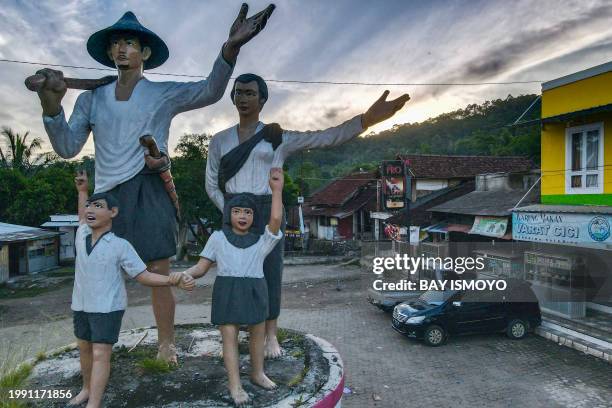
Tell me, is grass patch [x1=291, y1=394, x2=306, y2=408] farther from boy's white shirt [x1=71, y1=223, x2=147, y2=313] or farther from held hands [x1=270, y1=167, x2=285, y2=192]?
held hands [x1=270, y1=167, x2=285, y2=192]

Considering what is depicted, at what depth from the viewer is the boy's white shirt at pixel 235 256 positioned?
3199 millimetres

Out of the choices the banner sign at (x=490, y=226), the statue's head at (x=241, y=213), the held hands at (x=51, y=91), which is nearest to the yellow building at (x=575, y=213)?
the banner sign at (x=490, y=226)

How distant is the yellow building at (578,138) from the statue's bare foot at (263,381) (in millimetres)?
9517

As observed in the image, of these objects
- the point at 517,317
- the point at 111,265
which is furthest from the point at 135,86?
the point at 517,317

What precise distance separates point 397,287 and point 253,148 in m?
11.0

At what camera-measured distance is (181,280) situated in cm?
297

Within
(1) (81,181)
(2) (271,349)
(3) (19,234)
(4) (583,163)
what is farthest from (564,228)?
(3) (19,234)

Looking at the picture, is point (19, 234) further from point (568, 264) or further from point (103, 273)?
point (568, 264)

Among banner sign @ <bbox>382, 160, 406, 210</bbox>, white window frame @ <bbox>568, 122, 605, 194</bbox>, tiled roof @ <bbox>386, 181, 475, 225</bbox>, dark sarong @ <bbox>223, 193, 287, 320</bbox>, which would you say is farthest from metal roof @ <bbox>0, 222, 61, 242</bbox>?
white window frame @ <bbox>568, 122, 605, 194</bbox>

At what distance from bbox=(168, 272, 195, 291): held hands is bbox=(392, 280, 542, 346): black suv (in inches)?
312

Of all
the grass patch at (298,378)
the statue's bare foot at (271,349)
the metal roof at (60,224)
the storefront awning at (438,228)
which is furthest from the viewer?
the metal roof at (60,224)

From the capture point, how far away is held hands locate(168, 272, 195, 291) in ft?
9.67

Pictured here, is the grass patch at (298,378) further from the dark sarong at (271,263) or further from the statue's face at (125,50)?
the statue's face at (125,50)

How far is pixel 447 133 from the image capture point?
48.7 metres
